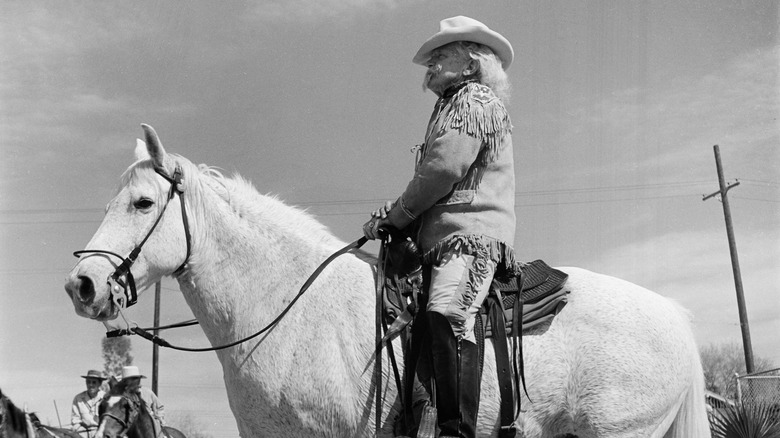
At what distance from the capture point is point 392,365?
13.5 ft

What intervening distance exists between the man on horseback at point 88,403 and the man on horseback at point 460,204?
10.2m

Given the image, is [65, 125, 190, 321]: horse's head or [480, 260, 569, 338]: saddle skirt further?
[480, 260, 569, 338]: saddle skirt

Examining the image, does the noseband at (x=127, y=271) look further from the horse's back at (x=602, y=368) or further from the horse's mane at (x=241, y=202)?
the horse's back at (x=602, y=368)

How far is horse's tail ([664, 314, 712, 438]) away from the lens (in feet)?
14.8

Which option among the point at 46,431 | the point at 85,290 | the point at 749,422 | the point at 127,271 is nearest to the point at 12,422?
the point at 46,431

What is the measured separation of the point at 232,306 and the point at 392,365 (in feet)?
3.34

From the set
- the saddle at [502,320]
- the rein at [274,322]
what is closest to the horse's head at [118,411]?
the rein at [274,322]

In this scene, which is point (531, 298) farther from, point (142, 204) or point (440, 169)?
point (142, 204)

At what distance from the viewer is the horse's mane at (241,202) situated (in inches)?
176

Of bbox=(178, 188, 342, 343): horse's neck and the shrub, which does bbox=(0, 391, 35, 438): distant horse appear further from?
the shrub

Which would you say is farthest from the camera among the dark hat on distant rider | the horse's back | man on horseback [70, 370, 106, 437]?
the dark hat on distant rider

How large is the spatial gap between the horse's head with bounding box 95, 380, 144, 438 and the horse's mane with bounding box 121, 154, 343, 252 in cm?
589

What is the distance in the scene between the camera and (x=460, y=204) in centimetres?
423

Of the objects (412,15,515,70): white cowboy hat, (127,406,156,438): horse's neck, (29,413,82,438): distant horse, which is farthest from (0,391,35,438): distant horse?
(412,15,515,70): white cowboy hat
